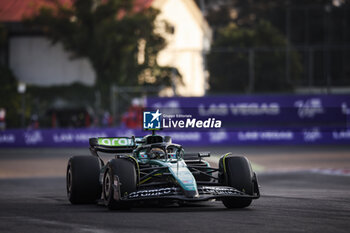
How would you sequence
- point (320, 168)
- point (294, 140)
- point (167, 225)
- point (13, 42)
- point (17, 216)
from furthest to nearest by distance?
1. point (13, 42)
2. point (294, 140)
3. point (320, 168)
4. point (17, 216)
5. point (167, 225)

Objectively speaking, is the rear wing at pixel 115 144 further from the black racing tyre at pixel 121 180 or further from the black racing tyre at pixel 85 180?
the black racing tyre at pixel 121 180

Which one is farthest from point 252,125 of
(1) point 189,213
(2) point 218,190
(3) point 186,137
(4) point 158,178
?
(1) point 189,213

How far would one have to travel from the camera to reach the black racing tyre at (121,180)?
12.0 meters

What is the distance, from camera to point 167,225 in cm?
1024

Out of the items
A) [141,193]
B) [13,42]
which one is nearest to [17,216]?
[141,193]

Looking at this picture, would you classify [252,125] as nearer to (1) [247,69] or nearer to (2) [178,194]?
(1) [247,69]

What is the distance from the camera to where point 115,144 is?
14.4 meters

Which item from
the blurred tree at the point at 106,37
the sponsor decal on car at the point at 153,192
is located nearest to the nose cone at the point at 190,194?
the sponsor decal on car at the point at 153,192

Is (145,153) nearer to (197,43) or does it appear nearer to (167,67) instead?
(167,67)

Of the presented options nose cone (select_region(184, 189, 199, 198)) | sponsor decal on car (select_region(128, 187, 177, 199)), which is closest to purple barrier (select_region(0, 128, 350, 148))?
sponsor decal on car (select_region(128, 187, 177, 199))

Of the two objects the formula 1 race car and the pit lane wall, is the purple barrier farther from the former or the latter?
the formula 1 race car

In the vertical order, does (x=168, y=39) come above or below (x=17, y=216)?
above

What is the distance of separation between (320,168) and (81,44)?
27816 mm

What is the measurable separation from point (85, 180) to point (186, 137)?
2273 centimetres
